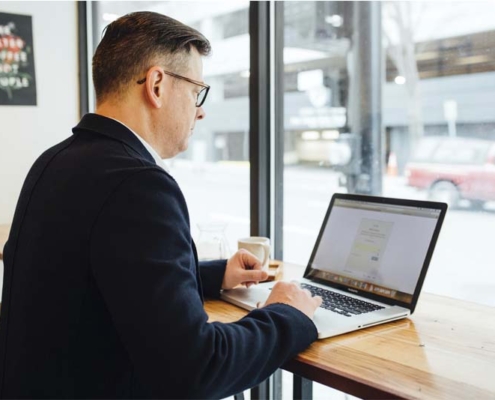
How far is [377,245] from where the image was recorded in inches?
54.1

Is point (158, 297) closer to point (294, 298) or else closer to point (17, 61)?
point (294, 298)

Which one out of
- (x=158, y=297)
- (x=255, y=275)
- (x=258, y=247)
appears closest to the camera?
(x=158, y=297)

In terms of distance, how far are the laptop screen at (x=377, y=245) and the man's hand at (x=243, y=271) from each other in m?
0.19

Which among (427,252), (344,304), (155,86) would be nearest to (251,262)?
(344,304)

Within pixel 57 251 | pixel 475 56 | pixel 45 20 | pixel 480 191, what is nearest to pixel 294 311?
pixel 57 251

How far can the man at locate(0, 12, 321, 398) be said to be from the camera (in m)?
0.83

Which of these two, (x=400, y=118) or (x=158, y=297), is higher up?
(x=400, y=118)

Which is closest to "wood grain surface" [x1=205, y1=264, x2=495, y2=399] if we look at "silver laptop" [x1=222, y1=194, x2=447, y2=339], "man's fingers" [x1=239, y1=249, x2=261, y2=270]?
"silver laptop" [x1=222, y1=194, x2=447, y2=339]

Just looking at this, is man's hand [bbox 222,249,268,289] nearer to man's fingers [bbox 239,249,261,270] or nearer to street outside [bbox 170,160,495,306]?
man's fingers [bbox 239,249,261,270]

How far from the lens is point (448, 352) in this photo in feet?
3.41

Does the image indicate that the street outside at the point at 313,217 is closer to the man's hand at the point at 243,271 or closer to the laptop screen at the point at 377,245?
the laptop screen at the point at 377,245

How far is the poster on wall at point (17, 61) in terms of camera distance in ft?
9.22

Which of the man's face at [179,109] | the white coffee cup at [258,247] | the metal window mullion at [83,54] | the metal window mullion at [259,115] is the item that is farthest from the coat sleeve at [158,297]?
the metal window mullion at [83,54]

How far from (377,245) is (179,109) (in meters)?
0.60
